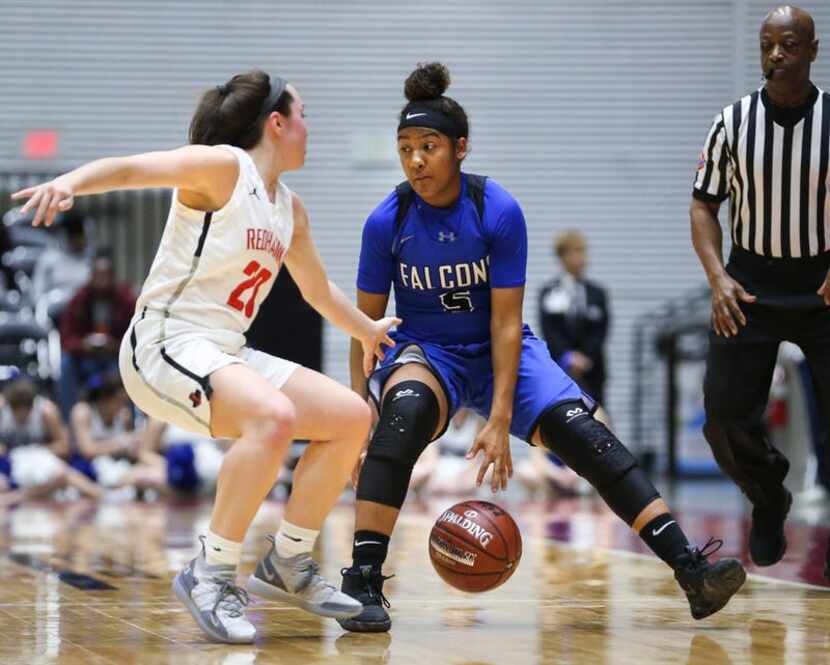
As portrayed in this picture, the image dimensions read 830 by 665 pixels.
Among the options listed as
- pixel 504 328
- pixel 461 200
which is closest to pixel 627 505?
pixel 504 328

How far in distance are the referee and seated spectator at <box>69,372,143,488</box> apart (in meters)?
7.80

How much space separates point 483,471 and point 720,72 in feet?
39.2

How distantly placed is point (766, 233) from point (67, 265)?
9719mm

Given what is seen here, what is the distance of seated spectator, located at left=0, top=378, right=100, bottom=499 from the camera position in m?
12.2

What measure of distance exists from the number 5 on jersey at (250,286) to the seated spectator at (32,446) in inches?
319

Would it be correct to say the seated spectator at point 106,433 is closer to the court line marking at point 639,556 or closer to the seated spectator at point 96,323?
the seated spectator at point 96,323

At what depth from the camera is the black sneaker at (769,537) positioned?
6000mm

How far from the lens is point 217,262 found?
4430mm

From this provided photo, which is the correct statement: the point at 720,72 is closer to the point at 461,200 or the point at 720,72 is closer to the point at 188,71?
the point at 188,71

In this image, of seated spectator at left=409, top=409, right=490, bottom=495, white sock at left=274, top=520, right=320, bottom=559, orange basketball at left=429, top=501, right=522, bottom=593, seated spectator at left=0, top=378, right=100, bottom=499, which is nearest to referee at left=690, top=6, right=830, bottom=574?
orange basketball at left=429, top=501, right=522, bottom=593

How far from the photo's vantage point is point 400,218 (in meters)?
5.13

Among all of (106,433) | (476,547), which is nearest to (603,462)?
(476,547)

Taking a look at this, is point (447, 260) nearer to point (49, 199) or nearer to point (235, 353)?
point (235, 353)

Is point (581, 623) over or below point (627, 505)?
below
